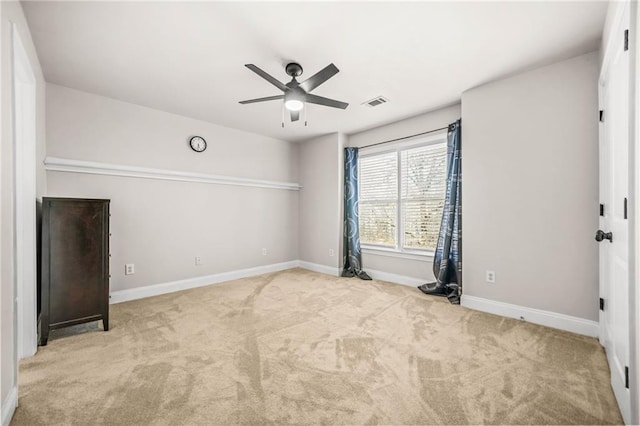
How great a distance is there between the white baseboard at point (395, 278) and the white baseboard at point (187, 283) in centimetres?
166

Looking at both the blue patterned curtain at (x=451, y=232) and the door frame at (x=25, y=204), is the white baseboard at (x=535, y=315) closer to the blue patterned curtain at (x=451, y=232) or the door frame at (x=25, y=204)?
the blue patterned curtain at (x=451, y=232)

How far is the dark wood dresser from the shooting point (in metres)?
2.34

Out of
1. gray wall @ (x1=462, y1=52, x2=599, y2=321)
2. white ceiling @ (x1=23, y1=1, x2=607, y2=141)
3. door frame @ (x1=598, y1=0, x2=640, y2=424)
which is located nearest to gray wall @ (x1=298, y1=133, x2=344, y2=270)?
white ceiling @ (x1=23, y1=1, x2=607, y2=141)

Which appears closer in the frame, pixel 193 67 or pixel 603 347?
pixel 603 347

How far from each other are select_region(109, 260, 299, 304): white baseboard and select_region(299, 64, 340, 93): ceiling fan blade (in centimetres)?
312

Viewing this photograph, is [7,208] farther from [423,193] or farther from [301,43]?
[423,193]

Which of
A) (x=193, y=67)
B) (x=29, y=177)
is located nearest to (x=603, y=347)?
(x=193, y=67)

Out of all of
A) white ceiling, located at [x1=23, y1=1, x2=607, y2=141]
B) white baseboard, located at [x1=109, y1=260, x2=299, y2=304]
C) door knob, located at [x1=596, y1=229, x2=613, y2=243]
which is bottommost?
white baseboard, located at [x1=109, y1=260, x2=299, y2=304]

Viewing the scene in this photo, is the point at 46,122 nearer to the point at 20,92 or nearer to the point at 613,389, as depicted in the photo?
the point at 20,92

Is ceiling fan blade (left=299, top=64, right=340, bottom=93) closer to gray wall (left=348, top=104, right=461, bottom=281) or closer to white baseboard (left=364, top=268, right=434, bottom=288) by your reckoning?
gray wall (left=348, top=104, right=461, bottom=281)

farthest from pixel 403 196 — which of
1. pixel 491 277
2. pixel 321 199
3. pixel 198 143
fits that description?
pixel 198 143

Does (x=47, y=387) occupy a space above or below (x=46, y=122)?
below

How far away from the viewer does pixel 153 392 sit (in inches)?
65.7

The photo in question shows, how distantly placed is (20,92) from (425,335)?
3.89m
